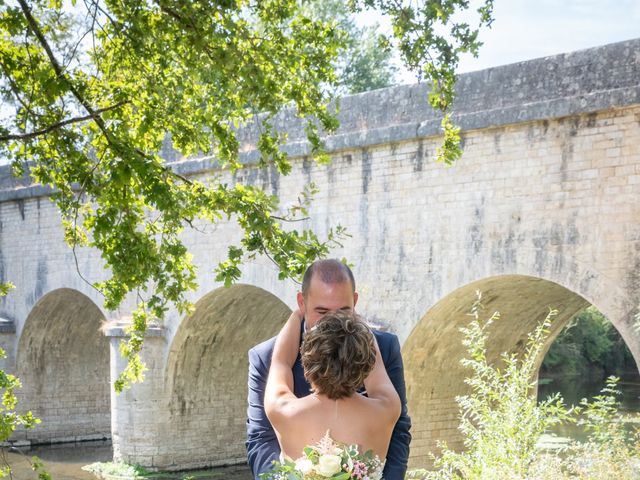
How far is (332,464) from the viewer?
2633 millimetres

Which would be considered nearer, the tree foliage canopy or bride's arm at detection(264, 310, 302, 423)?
bride's arm at detection(264, 310, 302, 423)

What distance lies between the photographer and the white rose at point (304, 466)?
2676mm

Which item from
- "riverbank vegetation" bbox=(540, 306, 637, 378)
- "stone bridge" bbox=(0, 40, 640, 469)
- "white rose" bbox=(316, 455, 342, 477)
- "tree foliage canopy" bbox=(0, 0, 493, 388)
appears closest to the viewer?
"white rose" bbox=(316, 455, 342, 477)

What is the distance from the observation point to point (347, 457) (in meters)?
2.68

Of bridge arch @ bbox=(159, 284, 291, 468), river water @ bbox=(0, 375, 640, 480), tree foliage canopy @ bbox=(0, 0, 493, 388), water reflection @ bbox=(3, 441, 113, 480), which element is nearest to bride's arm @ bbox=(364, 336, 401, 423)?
tree foliage canopy @ bbox=(0, 0, 493, 388)

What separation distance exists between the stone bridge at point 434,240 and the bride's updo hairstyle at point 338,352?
6072mm

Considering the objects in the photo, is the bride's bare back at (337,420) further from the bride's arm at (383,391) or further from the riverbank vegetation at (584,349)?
the riverbank vegetation at (584,349)

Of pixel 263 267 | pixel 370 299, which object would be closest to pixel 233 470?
pixel 263 267

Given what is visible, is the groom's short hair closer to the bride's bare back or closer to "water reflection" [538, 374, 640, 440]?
the bride's bare back

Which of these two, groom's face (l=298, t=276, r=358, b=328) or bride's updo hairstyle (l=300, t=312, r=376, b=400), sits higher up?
groom's face (l=298, t=276, r=358, b=328)

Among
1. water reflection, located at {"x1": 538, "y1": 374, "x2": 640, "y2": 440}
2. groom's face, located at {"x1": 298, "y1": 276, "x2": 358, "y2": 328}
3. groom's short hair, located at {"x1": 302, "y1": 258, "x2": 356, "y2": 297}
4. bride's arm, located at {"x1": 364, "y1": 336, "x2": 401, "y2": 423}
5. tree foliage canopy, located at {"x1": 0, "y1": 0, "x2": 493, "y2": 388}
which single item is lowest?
water reflection, located at {"x1": 538, "y1": 374, "x2": 640, "y2": 440}

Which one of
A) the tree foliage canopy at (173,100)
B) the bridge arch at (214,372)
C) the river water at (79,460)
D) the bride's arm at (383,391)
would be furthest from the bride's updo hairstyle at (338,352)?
the bridge arch at (214,372)

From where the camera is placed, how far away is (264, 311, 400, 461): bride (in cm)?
265

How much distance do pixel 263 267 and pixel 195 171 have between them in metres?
1.95
